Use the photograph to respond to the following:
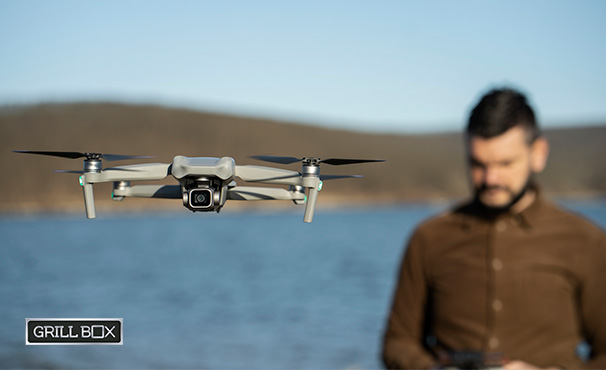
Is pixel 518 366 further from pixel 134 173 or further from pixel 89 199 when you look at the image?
pixel 89 199

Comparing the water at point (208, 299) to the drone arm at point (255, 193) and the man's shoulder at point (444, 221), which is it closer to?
the man's shoulder at point (444, 221)

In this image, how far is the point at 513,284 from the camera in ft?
9.18

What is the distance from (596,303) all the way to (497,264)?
40cm

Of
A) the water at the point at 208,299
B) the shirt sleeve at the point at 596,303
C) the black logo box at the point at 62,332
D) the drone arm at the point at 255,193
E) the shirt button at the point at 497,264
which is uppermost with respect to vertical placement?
the drone arm at the point at 255,193

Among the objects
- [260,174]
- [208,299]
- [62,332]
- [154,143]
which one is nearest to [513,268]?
[260,174]

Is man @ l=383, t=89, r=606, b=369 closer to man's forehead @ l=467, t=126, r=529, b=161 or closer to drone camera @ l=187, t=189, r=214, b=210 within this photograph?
man's forehead @ l=467, t=126, r=529, b=161

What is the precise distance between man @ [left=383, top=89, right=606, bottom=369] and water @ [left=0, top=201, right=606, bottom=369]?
20.6 inches

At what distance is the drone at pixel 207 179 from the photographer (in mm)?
3785

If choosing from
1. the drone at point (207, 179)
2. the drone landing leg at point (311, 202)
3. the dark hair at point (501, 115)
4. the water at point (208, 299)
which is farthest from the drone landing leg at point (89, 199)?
the dark hair at point (501, 115)

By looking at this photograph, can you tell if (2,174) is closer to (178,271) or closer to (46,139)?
(46,139)

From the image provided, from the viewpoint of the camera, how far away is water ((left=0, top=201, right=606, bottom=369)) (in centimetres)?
3152

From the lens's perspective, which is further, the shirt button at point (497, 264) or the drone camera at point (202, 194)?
the drone camera at point (202, 194)

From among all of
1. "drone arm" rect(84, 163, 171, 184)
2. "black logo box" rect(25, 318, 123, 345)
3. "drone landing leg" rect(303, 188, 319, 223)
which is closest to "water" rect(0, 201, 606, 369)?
"drone landing leg" rect(303, 188, 319, 223)

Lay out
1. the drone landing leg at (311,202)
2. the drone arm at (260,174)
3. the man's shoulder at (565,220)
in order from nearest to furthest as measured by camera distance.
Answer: the man's shoulder at (565,220) → the drone arm at (260,174) → the drone landing leg at (311,202)
